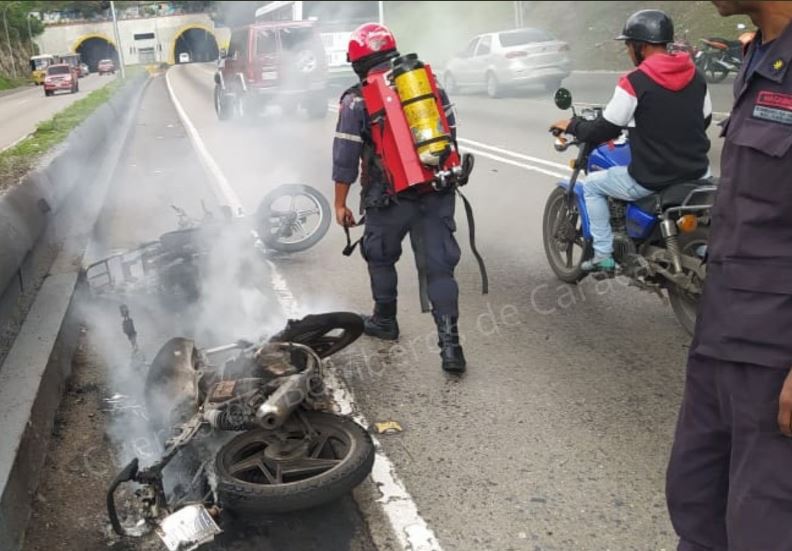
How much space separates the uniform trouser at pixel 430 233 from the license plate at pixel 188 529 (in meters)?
1.88

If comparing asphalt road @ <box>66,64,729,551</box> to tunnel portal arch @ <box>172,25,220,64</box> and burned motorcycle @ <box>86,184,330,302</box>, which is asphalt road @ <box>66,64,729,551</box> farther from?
tunnel portal arch @ <box>172,25,220,64</box>

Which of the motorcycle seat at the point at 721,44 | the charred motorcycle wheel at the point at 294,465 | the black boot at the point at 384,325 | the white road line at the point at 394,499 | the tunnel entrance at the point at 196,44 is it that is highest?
the tunnel entrance at the point at 196,44

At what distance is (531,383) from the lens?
4152 mm

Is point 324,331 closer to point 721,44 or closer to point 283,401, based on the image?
point 283,401

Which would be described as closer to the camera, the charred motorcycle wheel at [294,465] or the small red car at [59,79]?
the charred motorcycle wheel at [294,465]

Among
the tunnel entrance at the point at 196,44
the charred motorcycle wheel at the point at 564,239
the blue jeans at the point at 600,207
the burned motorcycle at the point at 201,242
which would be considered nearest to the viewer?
the blue jeans at the point at 600,207

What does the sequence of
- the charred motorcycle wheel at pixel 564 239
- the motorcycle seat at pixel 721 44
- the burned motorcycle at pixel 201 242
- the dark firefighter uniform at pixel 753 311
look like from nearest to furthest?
the dark firefighter uniform at pixel 753 311
the charred motorcycle wheel at pixel 564 239
the burned motorcycle at pixel 201 242
the motorcycle seat at pixel 721 44

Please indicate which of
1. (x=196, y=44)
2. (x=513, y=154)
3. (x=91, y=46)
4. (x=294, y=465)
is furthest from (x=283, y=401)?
(x=196, y=44)

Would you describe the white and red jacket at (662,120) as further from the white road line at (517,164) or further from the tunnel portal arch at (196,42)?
the tunnel portal arch at (196,42)

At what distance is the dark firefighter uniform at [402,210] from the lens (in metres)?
4.15

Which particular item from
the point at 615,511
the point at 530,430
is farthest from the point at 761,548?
the point at 530,430

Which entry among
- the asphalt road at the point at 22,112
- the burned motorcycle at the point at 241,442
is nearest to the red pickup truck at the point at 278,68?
the asphalt road at the point at 22,112

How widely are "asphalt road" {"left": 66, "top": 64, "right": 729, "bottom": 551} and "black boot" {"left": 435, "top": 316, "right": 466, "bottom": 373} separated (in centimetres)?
9

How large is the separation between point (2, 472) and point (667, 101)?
3594 mm
